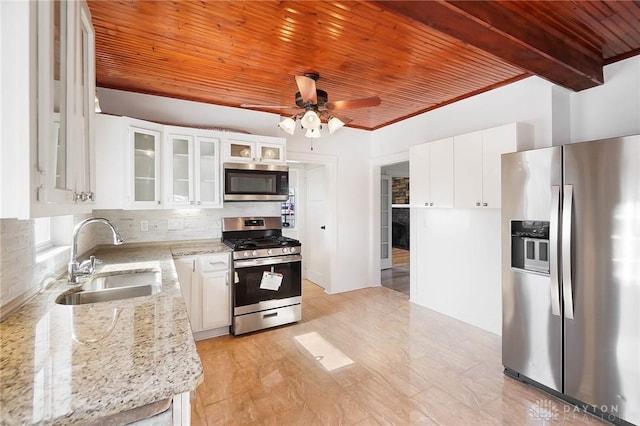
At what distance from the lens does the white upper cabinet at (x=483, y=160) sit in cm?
281

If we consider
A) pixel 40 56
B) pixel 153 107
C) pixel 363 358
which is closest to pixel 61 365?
pixel 40 56

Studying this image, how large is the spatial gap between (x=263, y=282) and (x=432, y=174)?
91.2 inches

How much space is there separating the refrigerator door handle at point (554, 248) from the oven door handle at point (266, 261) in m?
2.31

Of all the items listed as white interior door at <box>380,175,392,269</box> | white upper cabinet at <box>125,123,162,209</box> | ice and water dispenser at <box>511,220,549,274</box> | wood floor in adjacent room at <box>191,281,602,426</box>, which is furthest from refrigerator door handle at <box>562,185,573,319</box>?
white interior door at <box>380,175,392,269</box>

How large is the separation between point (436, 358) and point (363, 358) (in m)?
0.66

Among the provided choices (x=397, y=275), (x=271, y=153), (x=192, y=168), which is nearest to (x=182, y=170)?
(x=192, y=168)

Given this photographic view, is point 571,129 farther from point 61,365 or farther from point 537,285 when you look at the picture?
point 61,365

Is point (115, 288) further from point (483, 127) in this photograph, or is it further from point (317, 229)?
point (483, 127)

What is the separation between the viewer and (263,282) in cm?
325

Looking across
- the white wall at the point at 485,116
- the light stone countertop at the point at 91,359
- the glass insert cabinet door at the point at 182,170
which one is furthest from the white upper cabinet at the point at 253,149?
the light stone countertop at the point at 91,359

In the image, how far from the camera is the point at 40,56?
826mm

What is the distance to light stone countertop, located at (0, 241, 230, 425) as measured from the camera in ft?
2.35

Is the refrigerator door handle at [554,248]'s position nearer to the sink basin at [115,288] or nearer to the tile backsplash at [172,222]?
the sink basin at [115,288]

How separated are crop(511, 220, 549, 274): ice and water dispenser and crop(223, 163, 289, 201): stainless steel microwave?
2.42 meters
